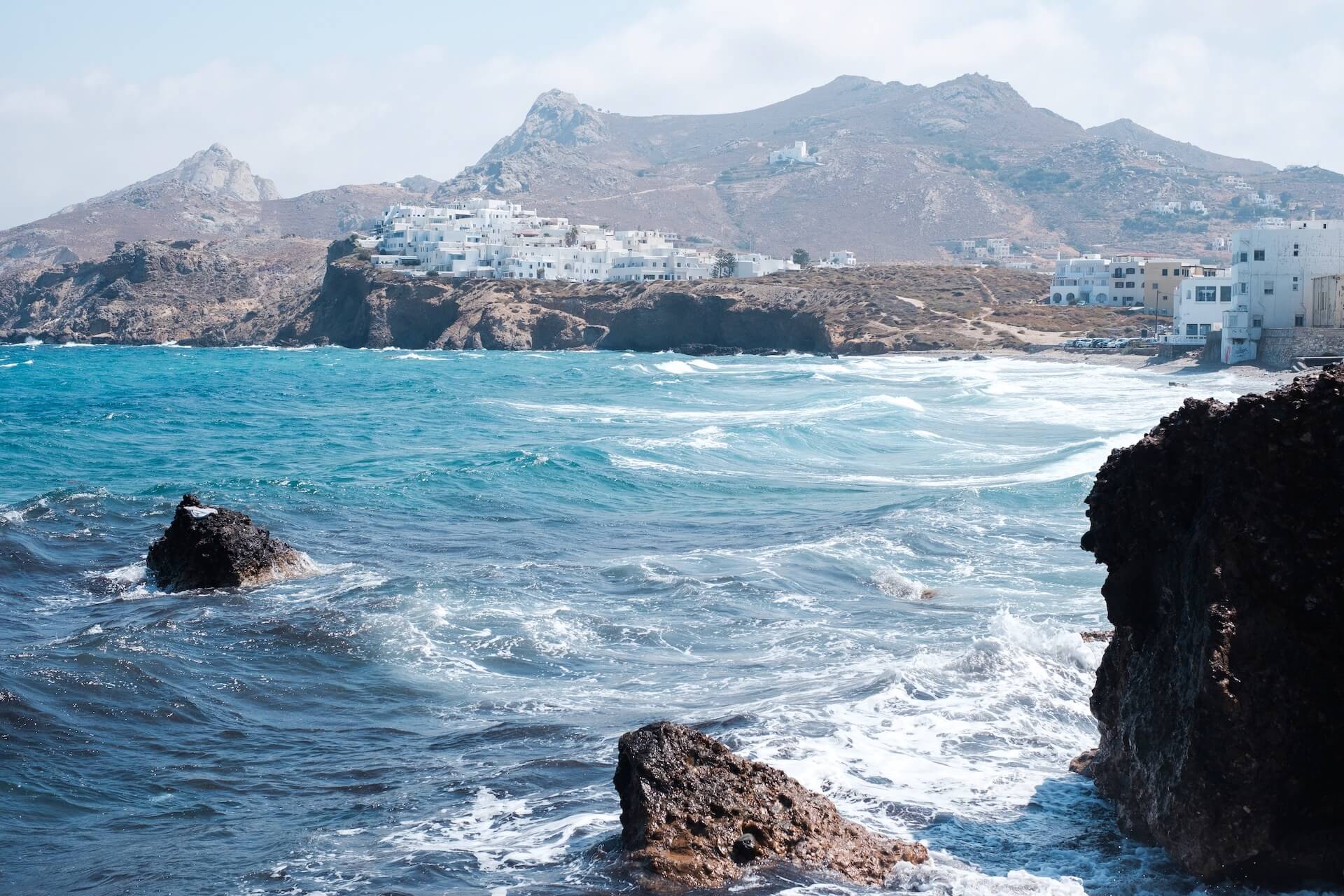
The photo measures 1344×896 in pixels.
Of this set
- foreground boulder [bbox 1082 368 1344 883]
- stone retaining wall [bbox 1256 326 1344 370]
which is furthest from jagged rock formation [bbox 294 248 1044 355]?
foreground boulder [bbox 1082 368 1344 883]

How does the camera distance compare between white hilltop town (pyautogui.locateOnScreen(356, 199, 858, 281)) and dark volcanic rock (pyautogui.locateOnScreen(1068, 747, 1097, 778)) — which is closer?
dark volcanic rock (pyautogui.locateOnScreen(1068, 747, 1097, 778))


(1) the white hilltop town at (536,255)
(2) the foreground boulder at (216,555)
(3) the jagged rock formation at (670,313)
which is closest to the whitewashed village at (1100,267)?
(1) the white hilltop town at (536,255)

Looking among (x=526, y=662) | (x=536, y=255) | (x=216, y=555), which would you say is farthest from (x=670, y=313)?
(x=526, y=662)

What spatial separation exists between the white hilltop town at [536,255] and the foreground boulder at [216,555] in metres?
103

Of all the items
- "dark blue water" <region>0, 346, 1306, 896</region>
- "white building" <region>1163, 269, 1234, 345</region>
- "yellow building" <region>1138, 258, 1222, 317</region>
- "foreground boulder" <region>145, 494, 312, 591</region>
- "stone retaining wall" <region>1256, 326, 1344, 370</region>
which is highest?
"yellow building" <region>1138, 258, 1222, 317</region>

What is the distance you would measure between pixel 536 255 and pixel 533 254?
459 mm

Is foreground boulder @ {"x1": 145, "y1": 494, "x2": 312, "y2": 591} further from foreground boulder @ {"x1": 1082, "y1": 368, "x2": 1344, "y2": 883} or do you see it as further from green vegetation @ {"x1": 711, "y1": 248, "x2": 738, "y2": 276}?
green vegetation @ {"x1": 711, "y1": 248, "x2": 738, "y2": 276}

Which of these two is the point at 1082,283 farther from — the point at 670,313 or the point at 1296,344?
the point at 1296,344

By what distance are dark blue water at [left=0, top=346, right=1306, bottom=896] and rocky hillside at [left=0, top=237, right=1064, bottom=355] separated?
6038cm

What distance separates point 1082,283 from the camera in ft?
339

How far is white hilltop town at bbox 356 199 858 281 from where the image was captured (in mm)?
123438

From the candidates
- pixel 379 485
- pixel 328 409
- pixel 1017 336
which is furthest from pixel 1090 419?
pixel 1017 336

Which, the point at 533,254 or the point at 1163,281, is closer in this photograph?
the point at 1163,281

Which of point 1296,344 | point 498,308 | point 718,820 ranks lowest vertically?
point 718,820
